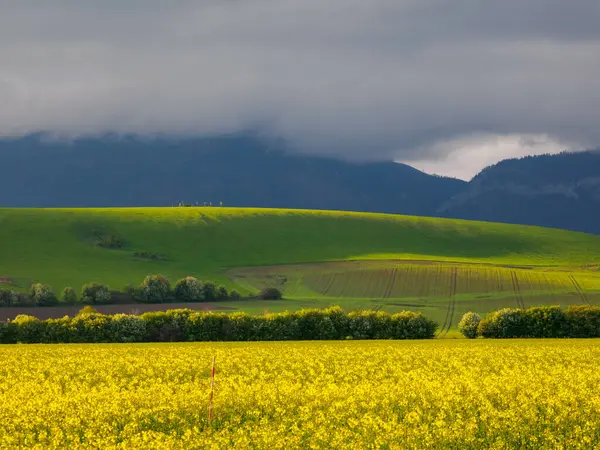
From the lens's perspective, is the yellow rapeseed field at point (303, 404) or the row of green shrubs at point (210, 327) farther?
the row of green shrubs at point (210, 327)

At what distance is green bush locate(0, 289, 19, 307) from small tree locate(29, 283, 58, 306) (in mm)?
3298

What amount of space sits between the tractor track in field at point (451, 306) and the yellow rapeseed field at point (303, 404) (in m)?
57.2

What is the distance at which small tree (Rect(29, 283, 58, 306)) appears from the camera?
474 ft

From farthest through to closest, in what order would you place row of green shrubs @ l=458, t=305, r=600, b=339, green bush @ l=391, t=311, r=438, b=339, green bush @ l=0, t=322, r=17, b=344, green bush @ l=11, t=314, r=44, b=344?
→ green bush @ l=391, t=311, r=438, b=339, row of green shrubs @ l=458, t=305, r=600, b=339, green bush @ l=0, t=322, r=17, b=344, green bush @ l=11, t=314, r=44, b=344

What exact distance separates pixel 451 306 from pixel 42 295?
231 feet

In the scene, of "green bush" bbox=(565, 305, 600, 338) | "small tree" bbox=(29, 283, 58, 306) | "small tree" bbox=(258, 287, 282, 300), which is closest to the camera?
"green bush" bbox=(565, 305, 600, 338)

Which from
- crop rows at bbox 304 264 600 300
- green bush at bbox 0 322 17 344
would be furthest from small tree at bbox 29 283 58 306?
green bush at bbox 0 322 17 344

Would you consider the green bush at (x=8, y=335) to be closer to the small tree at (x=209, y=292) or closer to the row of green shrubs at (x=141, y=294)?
the row of green shrubs at (x=141, y=294)

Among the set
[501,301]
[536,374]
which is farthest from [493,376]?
[501,301]

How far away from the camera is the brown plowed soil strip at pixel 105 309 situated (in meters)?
132

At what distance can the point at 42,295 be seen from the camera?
14525 centimetres

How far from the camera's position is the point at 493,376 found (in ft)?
151

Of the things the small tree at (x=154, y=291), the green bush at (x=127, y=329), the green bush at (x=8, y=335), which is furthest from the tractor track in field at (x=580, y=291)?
the green bush at (x=8, y=335)

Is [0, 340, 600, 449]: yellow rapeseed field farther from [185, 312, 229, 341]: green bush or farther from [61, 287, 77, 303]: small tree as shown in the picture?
[61, 287, 77, 303]: small tree
